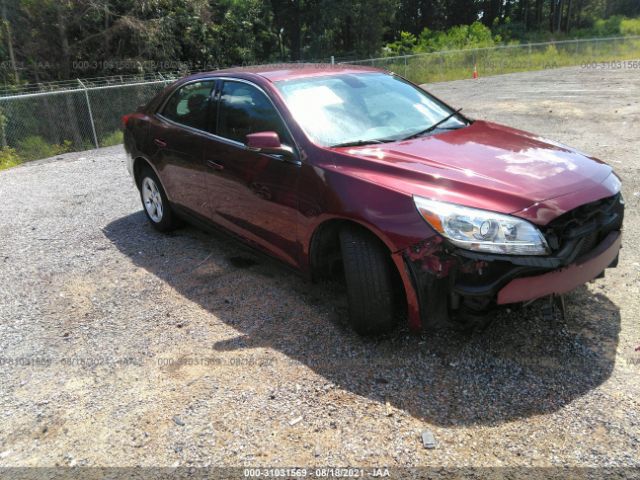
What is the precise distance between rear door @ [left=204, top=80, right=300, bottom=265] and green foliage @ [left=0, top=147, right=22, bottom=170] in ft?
32.3

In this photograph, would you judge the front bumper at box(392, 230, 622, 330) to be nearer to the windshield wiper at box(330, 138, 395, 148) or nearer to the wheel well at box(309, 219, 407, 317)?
the wheel well at box(309, 219, 407, 317)

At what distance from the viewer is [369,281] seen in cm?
315

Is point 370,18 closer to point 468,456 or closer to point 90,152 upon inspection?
point 90,152

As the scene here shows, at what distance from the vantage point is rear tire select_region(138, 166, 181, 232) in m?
5.46

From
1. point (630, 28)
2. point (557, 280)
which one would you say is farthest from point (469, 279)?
point (630, 28)

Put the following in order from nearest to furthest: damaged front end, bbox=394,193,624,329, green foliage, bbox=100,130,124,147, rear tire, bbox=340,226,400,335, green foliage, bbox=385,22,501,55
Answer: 1. damaged front end, bbox=394,193,624,329
2. rear tire, bbox=340,226,400,335
3. green foliage, bbox=100,130,124,147
4. green foliage, bbox=385,22,501,55

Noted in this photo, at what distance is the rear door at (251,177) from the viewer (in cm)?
374

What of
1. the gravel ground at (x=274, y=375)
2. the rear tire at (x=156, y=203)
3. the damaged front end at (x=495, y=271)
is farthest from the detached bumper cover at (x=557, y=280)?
the rear tire at (x=156, y=203)

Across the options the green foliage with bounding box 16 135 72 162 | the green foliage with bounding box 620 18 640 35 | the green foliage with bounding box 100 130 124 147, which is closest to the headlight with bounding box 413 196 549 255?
the green foliage with bounding box 100 130 124 147

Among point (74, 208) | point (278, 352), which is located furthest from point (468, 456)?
point (74, 208)

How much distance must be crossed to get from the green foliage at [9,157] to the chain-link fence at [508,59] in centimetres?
1348

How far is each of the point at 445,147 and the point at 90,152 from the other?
1036 centimetres

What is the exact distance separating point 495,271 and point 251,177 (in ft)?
6.50

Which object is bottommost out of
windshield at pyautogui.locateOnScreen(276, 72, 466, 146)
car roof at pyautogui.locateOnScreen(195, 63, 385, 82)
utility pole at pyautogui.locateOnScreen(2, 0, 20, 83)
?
windshield at pyautogui.locateOnScreen(276, 72, 466, 146)
